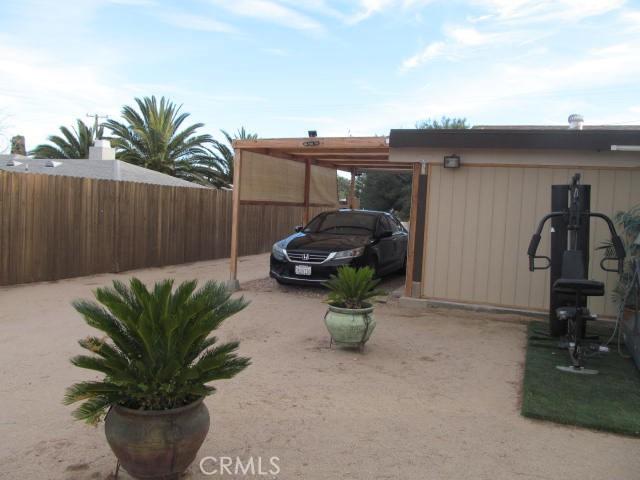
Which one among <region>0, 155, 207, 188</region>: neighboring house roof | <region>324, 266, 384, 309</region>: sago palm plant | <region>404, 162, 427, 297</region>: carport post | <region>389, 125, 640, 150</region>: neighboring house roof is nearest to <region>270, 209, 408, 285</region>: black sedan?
<region>404, 162, 427, 297</region>: carport post

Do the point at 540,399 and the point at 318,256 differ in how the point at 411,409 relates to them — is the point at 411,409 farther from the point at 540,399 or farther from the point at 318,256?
the point at 318,256

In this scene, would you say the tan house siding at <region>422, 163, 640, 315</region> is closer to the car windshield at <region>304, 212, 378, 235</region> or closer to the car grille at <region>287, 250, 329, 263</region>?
the car grille at <region>287, 250, 329, 263</region>

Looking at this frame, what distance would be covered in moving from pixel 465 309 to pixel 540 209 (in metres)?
1.85

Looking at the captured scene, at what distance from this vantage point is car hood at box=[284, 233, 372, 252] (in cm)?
966

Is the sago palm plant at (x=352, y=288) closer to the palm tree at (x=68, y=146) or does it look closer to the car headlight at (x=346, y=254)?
the car headlight at (x=346, y=254)

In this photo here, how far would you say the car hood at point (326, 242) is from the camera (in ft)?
31.7

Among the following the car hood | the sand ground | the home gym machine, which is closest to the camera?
the sand ground

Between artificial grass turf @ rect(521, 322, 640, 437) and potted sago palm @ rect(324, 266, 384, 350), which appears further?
potted sago palm @ rect(324, 266, 384, 350)

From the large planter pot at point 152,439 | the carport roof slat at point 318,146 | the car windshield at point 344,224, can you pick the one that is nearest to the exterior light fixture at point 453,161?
the carport roof slat at point 318,146

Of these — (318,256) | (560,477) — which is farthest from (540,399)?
(318,256)

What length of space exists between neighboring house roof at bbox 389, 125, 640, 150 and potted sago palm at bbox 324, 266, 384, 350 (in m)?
3.22

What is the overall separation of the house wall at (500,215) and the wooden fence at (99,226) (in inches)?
240

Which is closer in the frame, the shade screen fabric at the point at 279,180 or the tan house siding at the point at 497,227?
the tan house siding at the point at 497,227

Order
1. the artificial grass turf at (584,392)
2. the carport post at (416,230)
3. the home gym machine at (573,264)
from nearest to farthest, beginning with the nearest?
1. the artificial grass turf at (584,392)
2. the home gym machine at (573,264)
3. the carport post at (416,230)
